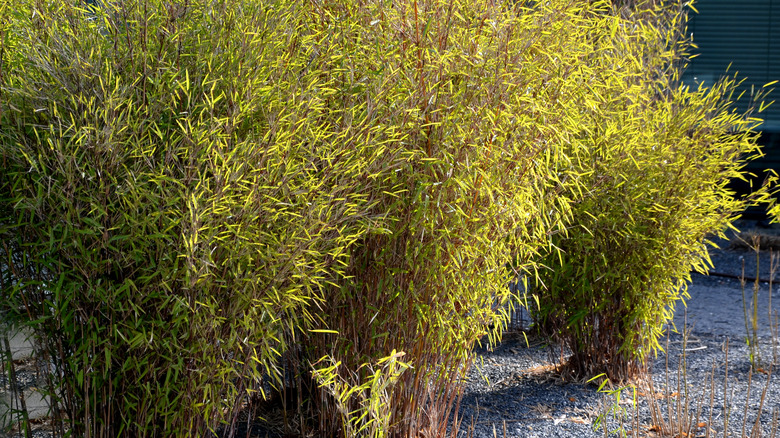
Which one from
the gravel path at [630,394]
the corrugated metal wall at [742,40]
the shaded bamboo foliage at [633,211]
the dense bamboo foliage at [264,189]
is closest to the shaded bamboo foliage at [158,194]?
the dense bamboo foliage at [264,189]

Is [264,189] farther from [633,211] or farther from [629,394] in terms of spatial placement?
[629,394]

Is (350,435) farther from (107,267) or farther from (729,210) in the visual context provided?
(729,210)

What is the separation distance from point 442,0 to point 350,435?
1.33 metres

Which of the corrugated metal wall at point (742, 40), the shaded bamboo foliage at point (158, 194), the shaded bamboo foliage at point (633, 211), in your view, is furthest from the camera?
the corrugated metal wall at point (742, 40)

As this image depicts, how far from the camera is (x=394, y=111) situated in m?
2.26

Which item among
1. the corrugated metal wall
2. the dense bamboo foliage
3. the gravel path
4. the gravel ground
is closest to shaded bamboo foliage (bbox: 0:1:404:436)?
the dense bamboo foliage

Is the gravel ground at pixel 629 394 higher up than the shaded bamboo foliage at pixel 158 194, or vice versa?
the shaded bamboo foliage at pixel 158 194

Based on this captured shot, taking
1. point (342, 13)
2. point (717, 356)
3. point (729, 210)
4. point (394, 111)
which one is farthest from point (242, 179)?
point (717, 356)

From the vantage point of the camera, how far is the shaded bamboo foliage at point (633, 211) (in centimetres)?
325

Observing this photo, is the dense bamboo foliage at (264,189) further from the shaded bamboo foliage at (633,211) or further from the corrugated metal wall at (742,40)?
the corrugated metal wall at (742,40)

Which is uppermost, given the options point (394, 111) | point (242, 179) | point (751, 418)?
point (394, 111)

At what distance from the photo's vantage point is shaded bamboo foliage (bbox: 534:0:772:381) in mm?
3248

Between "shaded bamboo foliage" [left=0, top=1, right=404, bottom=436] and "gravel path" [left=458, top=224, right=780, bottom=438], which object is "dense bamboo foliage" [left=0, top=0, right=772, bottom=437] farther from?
"gravel path" [left=458, top=224, right=780, bottom=438]

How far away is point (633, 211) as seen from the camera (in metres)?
3.26
